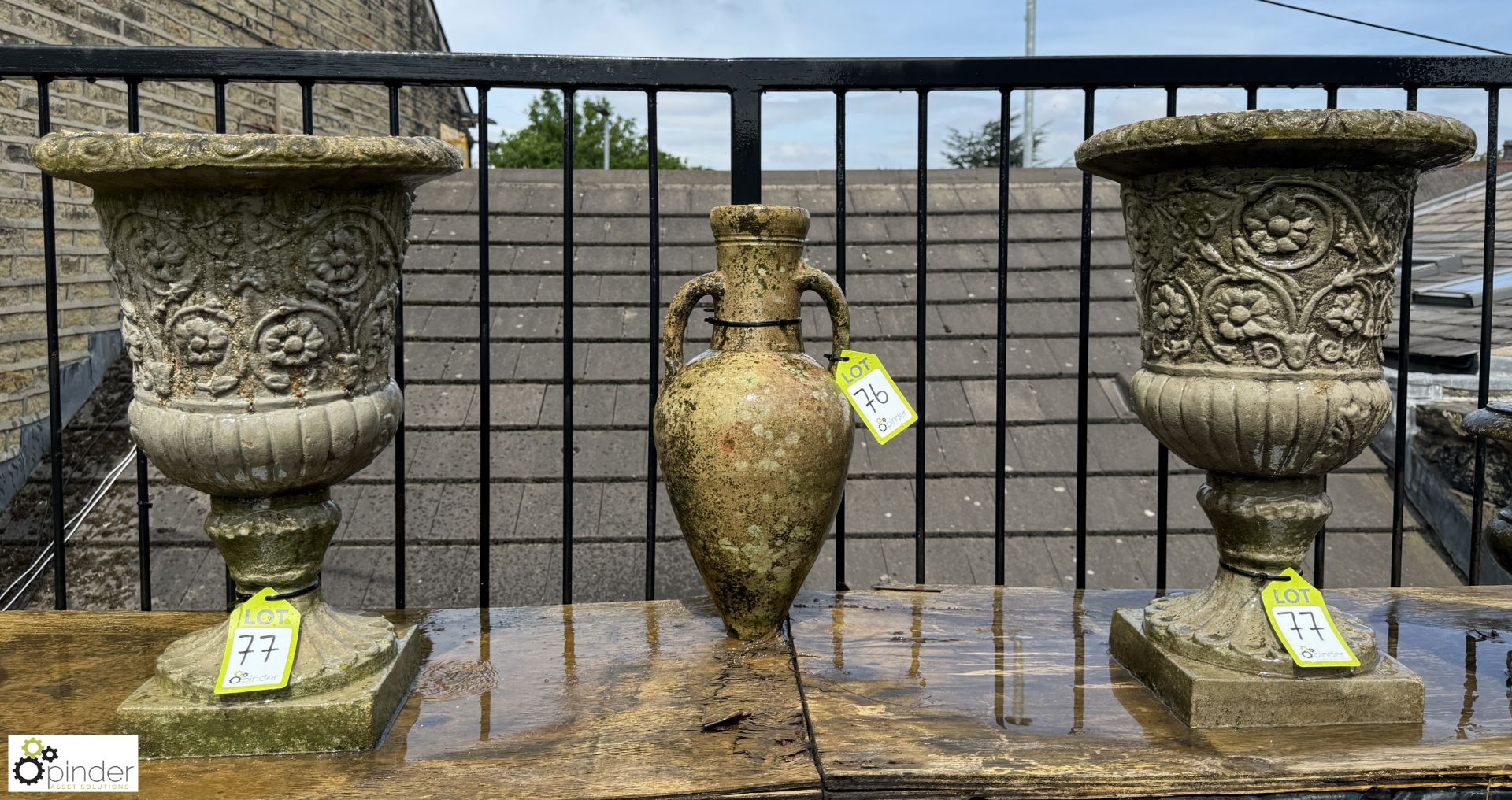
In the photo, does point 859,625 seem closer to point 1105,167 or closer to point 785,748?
point 785,748

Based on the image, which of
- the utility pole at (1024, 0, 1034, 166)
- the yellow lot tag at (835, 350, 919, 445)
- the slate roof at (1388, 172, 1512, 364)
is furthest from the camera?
the utility pole at (1024, 0, 1034, 166)

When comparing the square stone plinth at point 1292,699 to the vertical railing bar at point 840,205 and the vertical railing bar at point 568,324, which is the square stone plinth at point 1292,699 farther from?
the vertical railing bar at point 568,324

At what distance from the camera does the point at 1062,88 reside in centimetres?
191

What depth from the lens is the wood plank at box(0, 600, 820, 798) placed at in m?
1.22

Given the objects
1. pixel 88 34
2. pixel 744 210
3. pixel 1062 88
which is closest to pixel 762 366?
pixel 744 210

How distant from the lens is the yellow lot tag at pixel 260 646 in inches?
51.6

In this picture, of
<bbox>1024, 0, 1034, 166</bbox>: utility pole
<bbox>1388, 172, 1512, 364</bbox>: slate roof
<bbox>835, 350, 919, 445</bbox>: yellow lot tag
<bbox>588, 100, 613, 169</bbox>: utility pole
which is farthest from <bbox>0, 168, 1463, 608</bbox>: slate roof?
<bbox>588, 100, 613, 169</bbox>: utility pole

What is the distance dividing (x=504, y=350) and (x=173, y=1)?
418 cm

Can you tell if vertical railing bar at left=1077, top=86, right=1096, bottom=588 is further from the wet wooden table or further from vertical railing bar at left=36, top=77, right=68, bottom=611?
vertical railing bar at left=36, top=77, right=68, bottom=611

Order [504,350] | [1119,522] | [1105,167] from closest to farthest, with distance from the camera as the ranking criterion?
[1105,167] < [1119,522] < [504,350]

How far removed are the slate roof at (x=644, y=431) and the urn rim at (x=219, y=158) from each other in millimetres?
1843

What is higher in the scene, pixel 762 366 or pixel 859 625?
pixel 762 366

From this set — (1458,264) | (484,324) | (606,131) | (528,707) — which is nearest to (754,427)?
(528,707)
